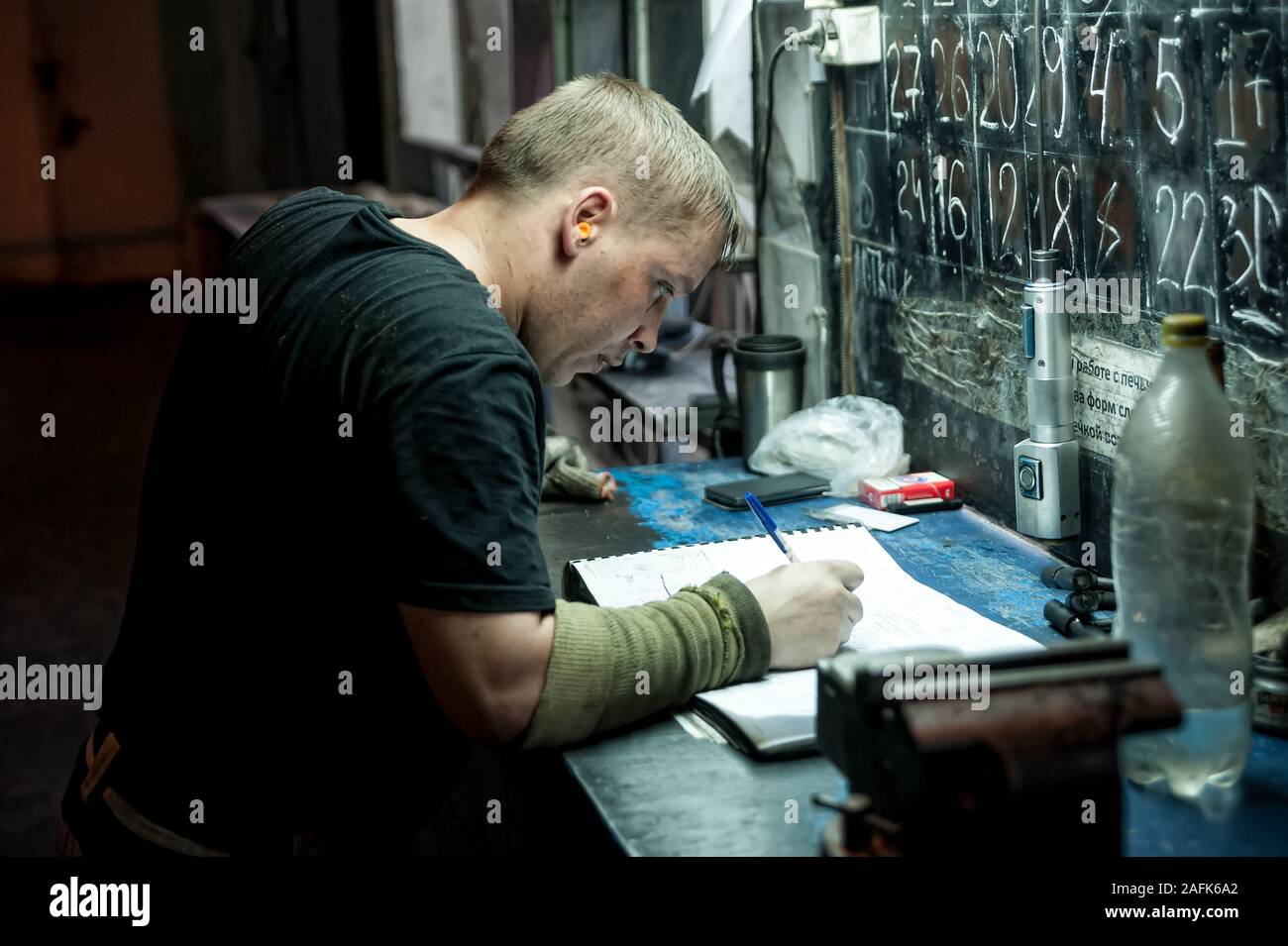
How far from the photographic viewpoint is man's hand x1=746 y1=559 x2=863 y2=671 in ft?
4.48

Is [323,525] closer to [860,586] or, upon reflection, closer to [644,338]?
[644,338]

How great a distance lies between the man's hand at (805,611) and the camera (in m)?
1.37

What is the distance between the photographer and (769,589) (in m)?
1.39

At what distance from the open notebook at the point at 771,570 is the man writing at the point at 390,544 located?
0.15 ft

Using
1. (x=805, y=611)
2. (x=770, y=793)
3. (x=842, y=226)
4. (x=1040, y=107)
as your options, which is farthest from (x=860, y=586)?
(x=842, y=226)

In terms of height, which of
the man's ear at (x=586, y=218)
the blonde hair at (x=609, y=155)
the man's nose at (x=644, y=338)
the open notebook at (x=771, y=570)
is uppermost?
the blonde hair at (x=609, y=155)

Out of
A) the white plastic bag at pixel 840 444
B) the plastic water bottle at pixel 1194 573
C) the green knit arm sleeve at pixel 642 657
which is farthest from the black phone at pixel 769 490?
the plastic water bottle at pixel 1194 573

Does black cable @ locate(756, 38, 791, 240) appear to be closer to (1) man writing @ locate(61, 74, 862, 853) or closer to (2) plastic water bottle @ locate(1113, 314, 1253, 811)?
(1) man writing @ locate(61, 74, 862, 853)

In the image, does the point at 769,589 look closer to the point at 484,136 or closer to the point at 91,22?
the point at 484,136

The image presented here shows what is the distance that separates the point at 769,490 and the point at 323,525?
3.05 ft

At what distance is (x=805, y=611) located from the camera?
138 cm

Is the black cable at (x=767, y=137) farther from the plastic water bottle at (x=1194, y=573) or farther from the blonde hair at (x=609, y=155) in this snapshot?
the plastic water bottle at (x=1194, y=573)

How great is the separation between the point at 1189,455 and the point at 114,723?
1.06m
